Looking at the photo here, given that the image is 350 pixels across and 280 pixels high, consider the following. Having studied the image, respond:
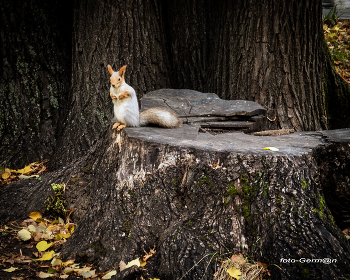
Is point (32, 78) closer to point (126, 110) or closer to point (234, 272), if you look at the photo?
point (126, 110)

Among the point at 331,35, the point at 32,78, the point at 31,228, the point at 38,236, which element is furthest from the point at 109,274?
the point at 331,35

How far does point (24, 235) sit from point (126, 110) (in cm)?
131

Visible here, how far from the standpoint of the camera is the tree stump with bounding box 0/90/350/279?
2158mm

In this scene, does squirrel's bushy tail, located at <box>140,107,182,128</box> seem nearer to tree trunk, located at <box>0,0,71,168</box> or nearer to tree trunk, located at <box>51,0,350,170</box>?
tree trunk, located at <box>51,0,350,170</box>

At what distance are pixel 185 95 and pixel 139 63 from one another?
29.2 inches

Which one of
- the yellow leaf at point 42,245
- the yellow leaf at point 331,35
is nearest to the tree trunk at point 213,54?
the yellow leaf at point 42,245

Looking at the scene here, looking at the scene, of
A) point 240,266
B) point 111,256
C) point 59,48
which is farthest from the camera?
point 59,48

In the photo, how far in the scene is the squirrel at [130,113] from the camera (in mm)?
3041

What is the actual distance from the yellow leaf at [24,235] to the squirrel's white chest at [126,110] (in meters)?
1.19

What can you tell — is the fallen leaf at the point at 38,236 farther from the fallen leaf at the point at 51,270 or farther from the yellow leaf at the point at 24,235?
the fallen leaf at the point at 51,270

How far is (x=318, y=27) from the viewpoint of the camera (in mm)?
4090

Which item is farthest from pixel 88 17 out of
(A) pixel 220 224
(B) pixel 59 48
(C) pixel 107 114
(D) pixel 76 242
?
(A) pixel 220 224

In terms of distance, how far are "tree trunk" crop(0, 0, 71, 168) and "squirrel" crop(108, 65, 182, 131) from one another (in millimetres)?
1533

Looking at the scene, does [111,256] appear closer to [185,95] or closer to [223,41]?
[185,95]
